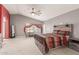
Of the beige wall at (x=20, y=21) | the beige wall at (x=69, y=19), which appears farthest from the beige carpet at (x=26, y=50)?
the beige wall at (x=20, y=21)

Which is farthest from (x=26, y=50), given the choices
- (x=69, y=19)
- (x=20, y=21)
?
(x=20, y=21)

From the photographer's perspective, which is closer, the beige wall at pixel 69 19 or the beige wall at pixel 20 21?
the beige wall at pixel 69 19

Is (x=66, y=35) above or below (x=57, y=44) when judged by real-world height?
above

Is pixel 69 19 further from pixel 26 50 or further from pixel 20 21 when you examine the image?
pixel 20 21

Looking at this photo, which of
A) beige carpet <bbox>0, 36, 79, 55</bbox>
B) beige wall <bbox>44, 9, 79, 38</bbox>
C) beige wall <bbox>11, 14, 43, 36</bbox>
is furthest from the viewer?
beige wall <bbox>11, 14, 43, 36</bbox>

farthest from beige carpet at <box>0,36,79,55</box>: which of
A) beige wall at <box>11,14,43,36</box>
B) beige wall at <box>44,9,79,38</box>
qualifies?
beige wall at <box>11,14,43,36</box>

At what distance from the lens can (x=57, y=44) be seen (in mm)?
4941

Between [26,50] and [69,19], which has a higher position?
[69,19]

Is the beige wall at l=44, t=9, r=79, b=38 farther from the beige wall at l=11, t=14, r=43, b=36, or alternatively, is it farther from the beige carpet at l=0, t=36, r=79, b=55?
the beige wall at l=11, t=14, r=43, b=36

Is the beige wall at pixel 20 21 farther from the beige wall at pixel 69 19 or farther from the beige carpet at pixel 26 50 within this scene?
the beige carpet at pixel 26 50

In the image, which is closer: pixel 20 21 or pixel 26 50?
pixel 26 50
